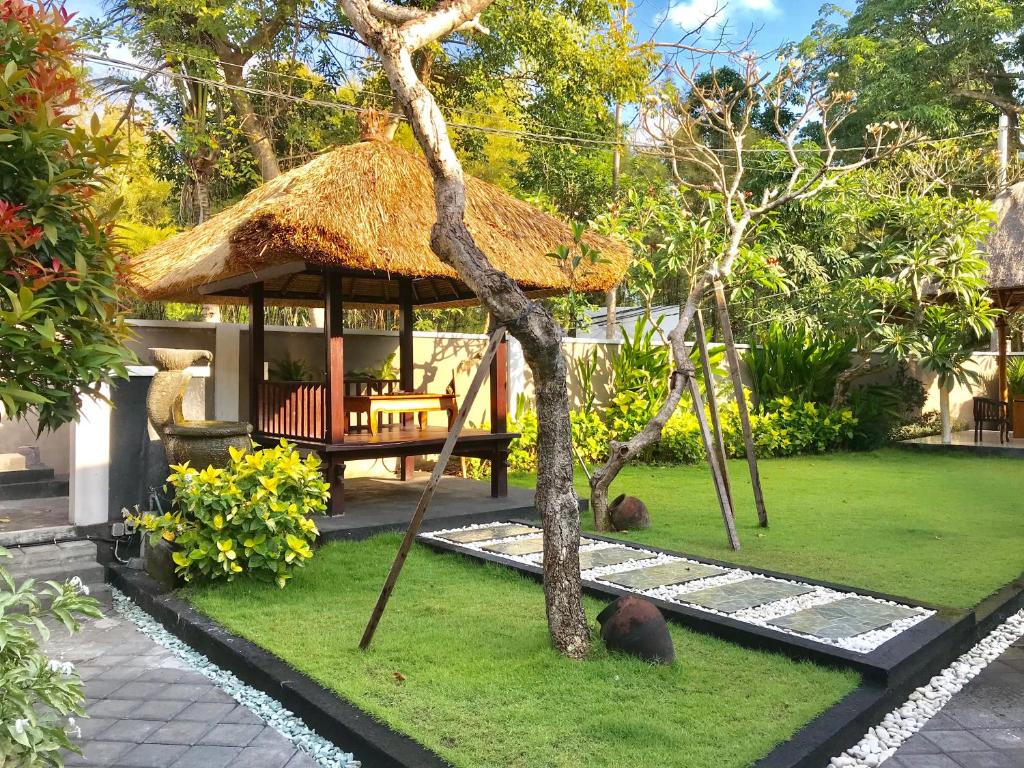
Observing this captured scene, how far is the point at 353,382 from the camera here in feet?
27.2

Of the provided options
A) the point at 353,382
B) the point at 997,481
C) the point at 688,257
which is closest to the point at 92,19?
the point at 353,382

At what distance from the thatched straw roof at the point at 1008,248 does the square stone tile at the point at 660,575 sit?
9.40 m

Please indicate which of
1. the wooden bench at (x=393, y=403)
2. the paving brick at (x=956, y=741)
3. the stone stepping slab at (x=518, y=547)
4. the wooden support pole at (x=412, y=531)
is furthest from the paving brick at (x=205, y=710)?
the wooden bench at (x=393, y=403)

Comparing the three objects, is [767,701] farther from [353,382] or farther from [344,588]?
[353,382]

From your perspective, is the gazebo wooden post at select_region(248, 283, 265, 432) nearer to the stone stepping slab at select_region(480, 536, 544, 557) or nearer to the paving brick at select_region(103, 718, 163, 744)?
the stone stepping slab at select_region(480, 536, 544, 557)

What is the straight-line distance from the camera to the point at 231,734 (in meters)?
3.13

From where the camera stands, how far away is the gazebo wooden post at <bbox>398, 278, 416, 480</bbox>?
8.48 m

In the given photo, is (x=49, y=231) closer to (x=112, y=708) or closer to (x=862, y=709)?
(x=112, y=708)

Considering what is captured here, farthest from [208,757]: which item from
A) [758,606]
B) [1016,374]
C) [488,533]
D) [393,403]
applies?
[1016,374]

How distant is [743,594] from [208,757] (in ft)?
9.42

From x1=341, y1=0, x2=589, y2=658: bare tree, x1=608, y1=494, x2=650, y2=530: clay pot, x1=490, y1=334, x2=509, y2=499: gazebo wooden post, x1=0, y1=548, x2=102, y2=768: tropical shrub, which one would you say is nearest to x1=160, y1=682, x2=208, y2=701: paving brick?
x1=0, y1=548, x2=102, y2=768: tropical shrub

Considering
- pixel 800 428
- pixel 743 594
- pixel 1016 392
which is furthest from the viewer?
pixel 1016 392

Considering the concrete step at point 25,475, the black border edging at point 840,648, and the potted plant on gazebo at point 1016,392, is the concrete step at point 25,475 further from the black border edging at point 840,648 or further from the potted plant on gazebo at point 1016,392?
the potted plant on gazebo at point 1016,392

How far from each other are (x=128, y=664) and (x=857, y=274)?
13133 mm
